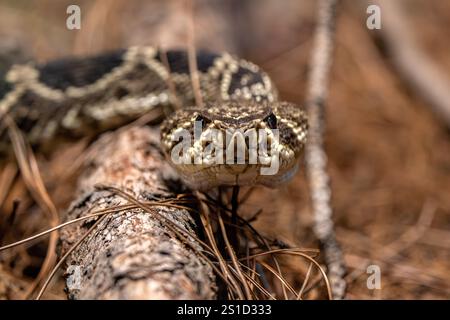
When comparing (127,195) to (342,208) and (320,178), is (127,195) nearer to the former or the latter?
(320,178)

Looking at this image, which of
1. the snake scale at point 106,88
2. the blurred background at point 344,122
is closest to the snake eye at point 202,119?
the blurred background at point 344,122

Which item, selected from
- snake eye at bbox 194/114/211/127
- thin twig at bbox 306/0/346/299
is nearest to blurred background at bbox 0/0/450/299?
thin twig at bbox 306/0/346/299

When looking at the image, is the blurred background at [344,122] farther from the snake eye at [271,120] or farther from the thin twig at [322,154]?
the snake eye at [271,120]

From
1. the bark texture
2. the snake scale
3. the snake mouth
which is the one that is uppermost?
the snake scale

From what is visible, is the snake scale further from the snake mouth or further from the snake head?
the snake mouth

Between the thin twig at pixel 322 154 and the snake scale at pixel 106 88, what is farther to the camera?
the snake scale at pixel 106 88

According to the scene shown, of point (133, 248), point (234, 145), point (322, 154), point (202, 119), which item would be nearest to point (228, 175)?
point (234, 145)

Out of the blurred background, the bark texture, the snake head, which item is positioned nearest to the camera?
the bark texture

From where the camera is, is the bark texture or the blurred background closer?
the bark texture
